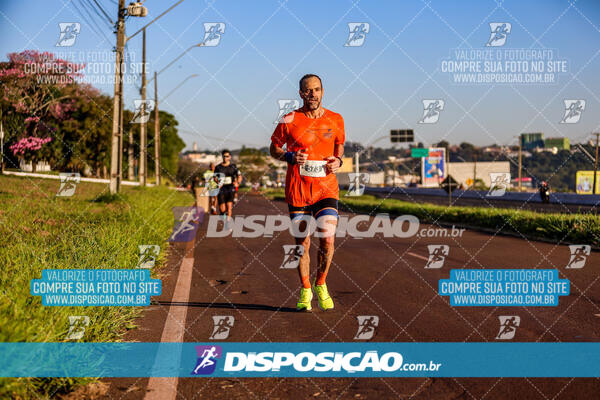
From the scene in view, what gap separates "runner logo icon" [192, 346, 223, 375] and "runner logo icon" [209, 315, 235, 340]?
32 centimetres

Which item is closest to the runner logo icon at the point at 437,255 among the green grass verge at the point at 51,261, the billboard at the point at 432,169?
the green grass verge at the point at 51,261

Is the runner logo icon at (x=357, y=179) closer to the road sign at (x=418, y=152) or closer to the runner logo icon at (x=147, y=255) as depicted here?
the road sign at (x=418, y=152)

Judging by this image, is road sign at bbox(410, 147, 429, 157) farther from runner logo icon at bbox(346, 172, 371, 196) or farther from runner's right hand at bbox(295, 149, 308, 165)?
runner's right hand at bbox(295, 149, 308, 165)

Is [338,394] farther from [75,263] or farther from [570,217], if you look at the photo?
[570,217]

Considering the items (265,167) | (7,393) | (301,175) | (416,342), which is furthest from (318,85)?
(265,167)

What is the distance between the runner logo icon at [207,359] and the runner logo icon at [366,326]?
1152mm

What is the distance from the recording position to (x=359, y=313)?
594cm

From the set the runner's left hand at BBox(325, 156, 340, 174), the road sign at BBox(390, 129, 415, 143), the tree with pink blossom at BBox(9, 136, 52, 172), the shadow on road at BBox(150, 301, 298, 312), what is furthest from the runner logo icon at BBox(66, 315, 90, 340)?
the road sign at BBox(390, 129, 415, 143)

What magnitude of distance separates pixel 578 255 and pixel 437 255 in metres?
2.79

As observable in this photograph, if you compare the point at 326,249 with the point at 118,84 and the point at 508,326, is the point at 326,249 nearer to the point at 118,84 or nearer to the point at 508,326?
the point at 508,326

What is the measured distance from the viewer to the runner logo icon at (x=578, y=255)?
9641 mm

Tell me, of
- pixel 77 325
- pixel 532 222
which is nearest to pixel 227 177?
pixel 532 222

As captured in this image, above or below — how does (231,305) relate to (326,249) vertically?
below

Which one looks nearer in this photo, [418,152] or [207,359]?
[207,359]
